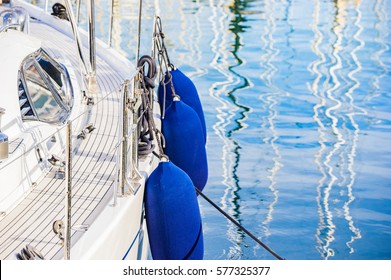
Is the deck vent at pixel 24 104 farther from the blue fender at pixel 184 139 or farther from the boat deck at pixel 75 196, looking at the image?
the blue fender at pixel 184 139

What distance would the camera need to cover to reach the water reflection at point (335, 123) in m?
5.61

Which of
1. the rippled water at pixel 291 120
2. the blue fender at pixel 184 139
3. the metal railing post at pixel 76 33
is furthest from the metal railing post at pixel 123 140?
the rippled water at pixel 291 120

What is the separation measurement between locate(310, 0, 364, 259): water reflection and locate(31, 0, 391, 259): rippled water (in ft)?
0.04

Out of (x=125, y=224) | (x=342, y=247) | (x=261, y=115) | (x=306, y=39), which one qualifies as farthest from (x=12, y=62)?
(x=306, y=39)

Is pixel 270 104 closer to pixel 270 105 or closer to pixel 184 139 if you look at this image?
pixel 270 105

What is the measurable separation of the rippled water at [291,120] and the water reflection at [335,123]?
0.01 meters

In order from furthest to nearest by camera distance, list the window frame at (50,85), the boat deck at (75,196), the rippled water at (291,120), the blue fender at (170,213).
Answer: the rippled water at (291,120) → the window frame at (50,85) → the blue fender at (170,213) → the boat deck at (75,196)

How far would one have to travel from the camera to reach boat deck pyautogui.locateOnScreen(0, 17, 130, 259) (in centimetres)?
302

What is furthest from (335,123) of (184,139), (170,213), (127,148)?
(127,148)

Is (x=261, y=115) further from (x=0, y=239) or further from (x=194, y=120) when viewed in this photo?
(x=0, y=239)

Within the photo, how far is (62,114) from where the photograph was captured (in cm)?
412

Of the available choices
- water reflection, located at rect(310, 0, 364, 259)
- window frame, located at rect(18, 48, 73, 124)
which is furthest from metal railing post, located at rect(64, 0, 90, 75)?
water reflection, located at rect(310, 0, 364, 259)

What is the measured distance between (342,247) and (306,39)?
7.13 m

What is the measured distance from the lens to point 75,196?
137 inches
